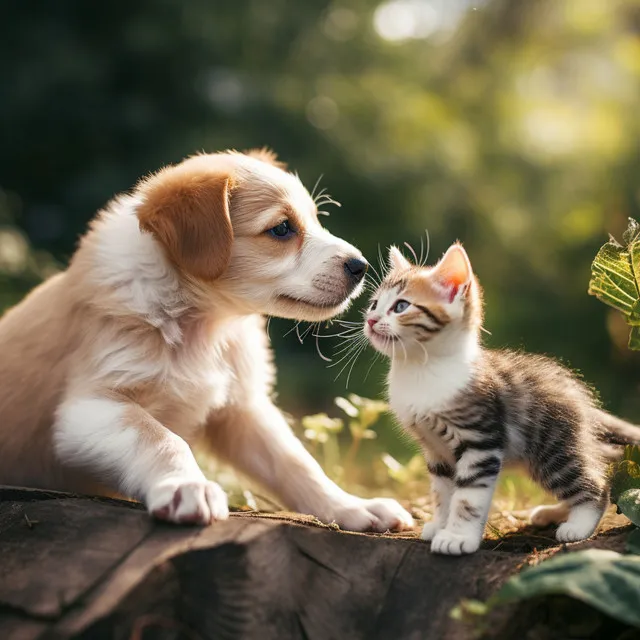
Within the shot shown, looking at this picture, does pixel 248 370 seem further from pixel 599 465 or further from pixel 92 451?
pixel 599 465

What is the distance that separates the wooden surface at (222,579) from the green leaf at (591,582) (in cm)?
30

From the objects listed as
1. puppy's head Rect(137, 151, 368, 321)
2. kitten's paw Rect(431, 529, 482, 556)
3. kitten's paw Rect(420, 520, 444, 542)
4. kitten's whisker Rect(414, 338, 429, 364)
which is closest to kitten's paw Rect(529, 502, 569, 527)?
kitten's paw Rect(420, 520, 444, 542)

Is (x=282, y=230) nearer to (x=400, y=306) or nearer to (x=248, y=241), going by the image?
(x=248, y=241)

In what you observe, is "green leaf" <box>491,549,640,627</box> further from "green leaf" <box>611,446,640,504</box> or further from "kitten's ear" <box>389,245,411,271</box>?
"kitten's ear" <box>389,245,411,271</box>

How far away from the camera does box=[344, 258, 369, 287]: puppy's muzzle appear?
3250 millimetres

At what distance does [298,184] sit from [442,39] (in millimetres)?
7428

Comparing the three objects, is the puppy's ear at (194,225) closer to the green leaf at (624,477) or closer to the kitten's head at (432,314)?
the kitten's head at (432,314)

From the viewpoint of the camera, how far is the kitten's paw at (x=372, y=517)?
3061mm

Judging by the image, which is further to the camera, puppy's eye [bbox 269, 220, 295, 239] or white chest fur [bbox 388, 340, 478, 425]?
puppy's eye [bbox 269, 220, 295, 239]

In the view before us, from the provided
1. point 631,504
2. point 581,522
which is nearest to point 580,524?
→ point 581,522

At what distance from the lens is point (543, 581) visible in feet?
6.39

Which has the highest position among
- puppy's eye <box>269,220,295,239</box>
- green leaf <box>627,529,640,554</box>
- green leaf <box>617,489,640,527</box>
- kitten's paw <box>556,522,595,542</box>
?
puppy's eye <box>269,220,295,239</box>

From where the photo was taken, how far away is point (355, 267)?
3.26 metres

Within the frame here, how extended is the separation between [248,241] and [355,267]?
0.42 m
